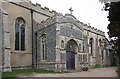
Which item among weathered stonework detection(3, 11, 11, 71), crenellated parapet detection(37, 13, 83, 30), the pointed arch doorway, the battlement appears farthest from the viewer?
the battlement

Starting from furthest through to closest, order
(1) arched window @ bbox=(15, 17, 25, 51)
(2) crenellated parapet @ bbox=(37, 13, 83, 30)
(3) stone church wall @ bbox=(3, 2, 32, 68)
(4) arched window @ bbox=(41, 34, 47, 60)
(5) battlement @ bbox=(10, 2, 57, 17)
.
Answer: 1. (5) battlement @ bbox=(10, 2, 57, 17)
2. (4) arched window @ bbox=(41, 34, 47, 60)
3. (1) arched window @ bbox=(15, 17, 25, 51)
4. (2) crenellated parapet @ bbox=(37, 13, 83, 30)
5. (3) stone church wall @ bbox=(3, 2, 32, 68)

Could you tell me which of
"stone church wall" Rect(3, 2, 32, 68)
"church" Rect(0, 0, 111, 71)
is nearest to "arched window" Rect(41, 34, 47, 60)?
"church" Rect(0, 0, 111, 71)

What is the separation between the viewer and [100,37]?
36875mm

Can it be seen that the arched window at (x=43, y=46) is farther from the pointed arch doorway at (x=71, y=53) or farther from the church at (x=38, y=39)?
the pointed arch doorway at (x=71, y=53)

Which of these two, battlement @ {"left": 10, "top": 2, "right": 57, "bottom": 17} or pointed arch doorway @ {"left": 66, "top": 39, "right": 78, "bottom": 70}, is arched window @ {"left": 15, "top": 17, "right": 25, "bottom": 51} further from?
pointed arch doorway @ {"left": 66, "top": 39, "right": 78, "bottom": 70}

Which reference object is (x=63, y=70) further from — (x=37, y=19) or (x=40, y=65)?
(x=37, y=19)

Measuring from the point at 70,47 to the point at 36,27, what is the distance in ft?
12.3

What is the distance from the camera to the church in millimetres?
19688

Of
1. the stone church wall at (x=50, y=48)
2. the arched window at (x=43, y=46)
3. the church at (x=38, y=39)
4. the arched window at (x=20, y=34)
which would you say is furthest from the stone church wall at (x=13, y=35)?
the stone church wall at (x=50, y=48)

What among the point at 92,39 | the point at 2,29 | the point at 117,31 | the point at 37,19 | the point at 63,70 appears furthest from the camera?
the point at 92,39

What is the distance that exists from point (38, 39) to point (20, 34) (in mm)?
1819

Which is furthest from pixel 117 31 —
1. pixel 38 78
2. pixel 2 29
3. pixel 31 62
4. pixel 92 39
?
→ pixel 92 39

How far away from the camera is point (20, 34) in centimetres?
2133

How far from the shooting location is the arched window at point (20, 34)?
2091cm
